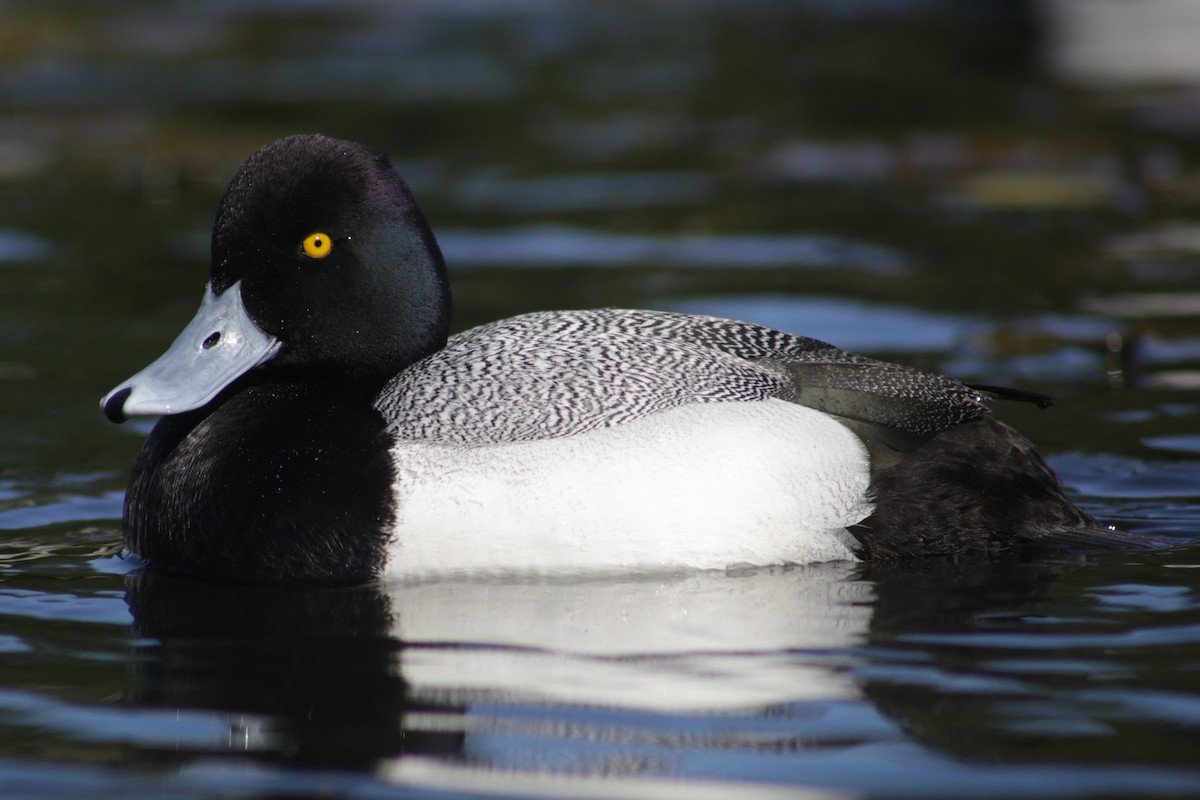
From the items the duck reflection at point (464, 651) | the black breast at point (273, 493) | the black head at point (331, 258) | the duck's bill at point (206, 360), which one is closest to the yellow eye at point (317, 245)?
the black head at point (331, 258)

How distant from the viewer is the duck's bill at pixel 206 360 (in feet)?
16.9

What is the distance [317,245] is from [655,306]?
3.62 m

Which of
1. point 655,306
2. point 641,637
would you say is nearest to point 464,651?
point 641,637

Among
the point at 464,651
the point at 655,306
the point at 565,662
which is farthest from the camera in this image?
the point at 655,306

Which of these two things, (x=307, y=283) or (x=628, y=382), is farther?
(x=307, y=283)

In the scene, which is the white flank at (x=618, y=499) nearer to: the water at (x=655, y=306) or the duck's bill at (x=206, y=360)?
the water at (x=655, y=306)

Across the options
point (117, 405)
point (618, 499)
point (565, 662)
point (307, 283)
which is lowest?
point (565, 662)

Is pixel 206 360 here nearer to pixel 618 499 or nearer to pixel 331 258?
pixel 331 258

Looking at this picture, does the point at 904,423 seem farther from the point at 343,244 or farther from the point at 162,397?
the point at 162,397

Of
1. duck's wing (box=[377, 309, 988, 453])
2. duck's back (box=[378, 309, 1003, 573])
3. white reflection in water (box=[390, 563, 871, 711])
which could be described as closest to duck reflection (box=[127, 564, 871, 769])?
white reflection in water (box=[390, 563, 871, 711])

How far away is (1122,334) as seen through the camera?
777 cm

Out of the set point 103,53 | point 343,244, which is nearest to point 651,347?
point 343,244

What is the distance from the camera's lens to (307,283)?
5.20 meters

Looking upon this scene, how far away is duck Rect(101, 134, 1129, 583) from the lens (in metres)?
4.84
